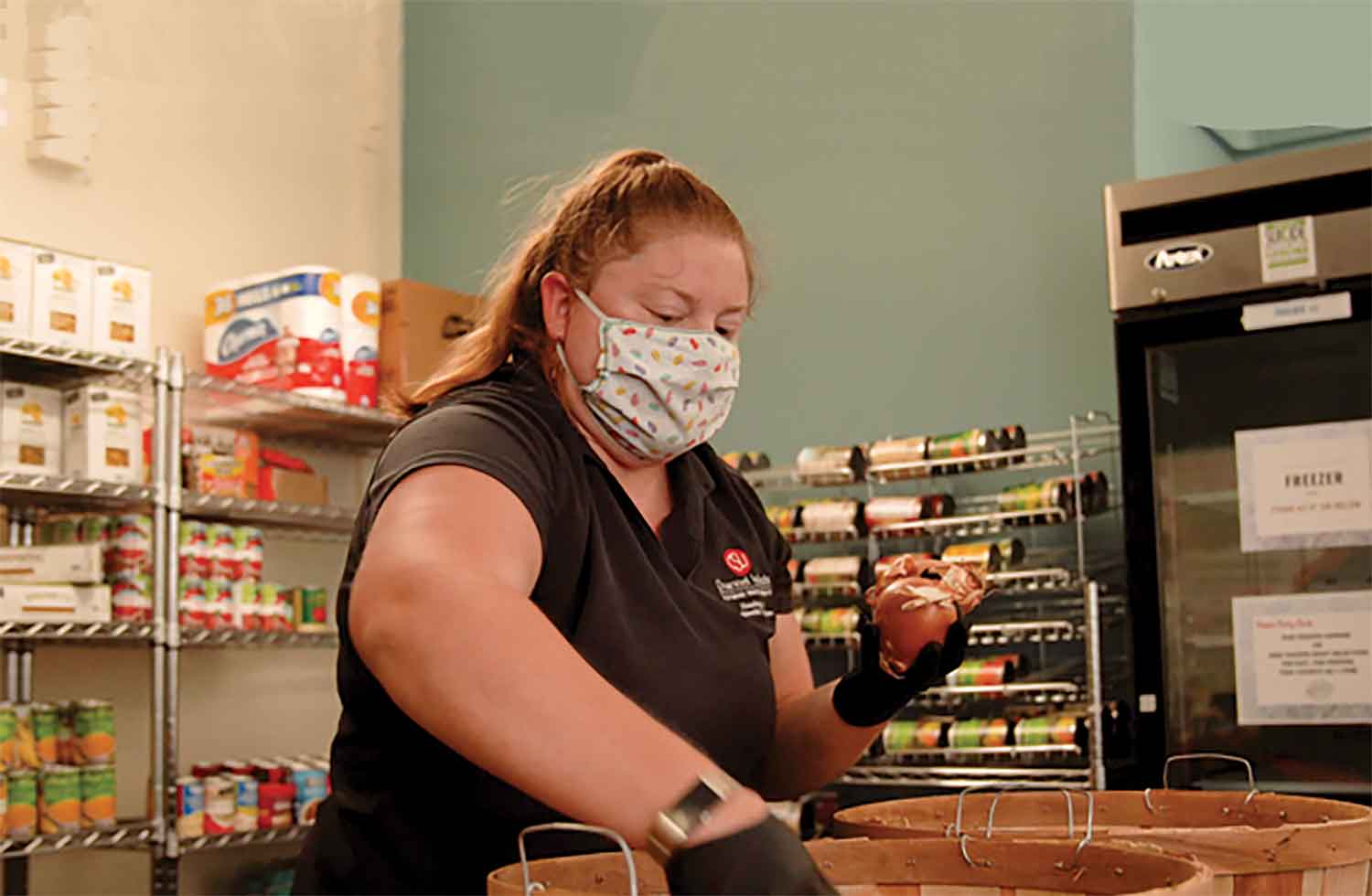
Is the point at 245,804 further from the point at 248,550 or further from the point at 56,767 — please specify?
the point at 248,550

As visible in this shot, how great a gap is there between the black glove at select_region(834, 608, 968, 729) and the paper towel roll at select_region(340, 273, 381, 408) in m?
3.12

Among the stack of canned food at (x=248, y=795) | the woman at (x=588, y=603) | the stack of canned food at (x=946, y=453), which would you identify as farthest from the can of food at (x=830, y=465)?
the woman at (x=588, y=603)

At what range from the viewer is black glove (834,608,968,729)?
155cm

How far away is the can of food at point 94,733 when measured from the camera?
3900 mm

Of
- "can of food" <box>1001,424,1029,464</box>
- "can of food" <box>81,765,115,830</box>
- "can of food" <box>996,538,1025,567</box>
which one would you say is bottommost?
"can of food" <box>81,765,115,830</box>

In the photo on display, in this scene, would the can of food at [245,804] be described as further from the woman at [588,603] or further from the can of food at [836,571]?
the woman at [588,603]

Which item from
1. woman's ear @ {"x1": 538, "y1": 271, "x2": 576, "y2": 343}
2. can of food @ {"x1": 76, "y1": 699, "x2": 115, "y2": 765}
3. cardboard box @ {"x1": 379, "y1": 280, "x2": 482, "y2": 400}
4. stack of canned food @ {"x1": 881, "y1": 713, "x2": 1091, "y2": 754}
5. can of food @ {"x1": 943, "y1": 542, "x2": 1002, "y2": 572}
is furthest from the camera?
cardboard box @ {"x1": 379, "y1": 280, "x2": 482, "y2": 400}

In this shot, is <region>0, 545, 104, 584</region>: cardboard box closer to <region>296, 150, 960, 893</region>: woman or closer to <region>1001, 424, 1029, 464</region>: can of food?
<region>1001, 424, 1029, 464</region>: can of food

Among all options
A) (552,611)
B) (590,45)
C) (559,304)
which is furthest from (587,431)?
(590,45)

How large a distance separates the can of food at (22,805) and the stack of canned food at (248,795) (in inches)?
16.1

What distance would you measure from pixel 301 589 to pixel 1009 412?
2.10 meters

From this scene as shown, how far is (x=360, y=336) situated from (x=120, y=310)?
0.76 metres

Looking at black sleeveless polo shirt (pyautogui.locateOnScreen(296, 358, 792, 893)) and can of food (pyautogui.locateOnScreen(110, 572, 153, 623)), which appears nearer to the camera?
black sleeveless polo shirt (pyautogui.locateOnScreen(296, 358, 792, 893))

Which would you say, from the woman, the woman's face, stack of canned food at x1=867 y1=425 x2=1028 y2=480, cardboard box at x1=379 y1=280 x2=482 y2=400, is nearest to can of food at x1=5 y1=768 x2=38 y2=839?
cardboard box at x1=379 y1=280 x2=482 y2=400
